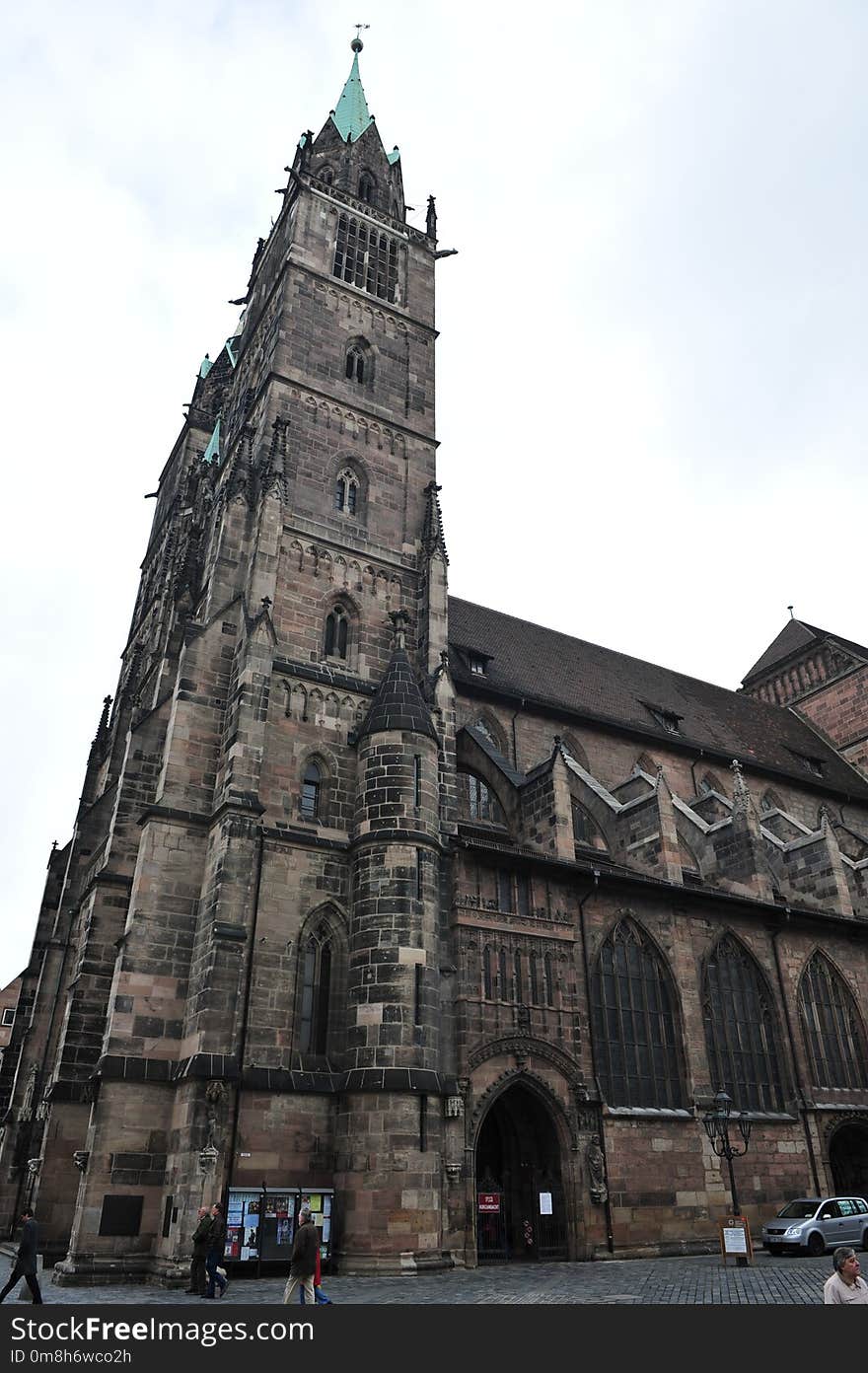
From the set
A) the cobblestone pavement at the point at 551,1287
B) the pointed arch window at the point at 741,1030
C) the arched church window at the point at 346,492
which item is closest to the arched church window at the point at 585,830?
the pointed arch window at the point at 741,1030

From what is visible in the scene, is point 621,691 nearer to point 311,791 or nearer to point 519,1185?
point 311,791

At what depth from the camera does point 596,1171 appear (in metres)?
19.1

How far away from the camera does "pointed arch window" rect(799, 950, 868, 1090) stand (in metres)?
24.6

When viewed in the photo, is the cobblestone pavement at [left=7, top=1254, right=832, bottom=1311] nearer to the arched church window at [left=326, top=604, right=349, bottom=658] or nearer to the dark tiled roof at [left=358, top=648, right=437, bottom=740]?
the dark tiled roof at [left=358, top=648, right=437, bottom=740]

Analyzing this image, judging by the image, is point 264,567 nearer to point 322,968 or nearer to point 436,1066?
point 322,968

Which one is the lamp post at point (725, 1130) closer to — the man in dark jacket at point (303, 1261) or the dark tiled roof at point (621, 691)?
the man in dark jacket at point (303, 1261)

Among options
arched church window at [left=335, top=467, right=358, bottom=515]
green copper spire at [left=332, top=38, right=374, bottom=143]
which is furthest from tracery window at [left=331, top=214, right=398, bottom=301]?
arched church window at [left=335, top=467, right=358, bottom=515]

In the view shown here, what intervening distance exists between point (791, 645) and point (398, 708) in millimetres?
31208

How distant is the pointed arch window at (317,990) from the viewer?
710 inches

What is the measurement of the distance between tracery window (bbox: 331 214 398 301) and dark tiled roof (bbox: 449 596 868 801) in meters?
10.3

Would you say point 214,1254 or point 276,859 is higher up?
point 276,859

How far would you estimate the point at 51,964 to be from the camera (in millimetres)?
24438

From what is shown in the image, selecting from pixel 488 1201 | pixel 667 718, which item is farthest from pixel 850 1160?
pixel 667 718
